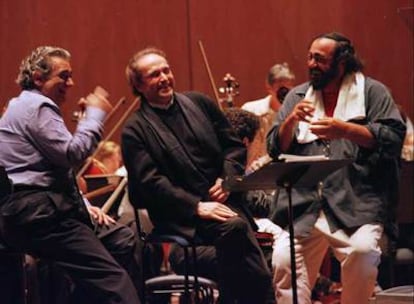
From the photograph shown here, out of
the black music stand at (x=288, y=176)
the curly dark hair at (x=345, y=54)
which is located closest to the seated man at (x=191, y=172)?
the black music stand at (x=288, y=176)

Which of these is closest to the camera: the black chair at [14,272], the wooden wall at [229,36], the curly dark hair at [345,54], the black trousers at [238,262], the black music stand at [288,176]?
the black music stand at [288,176]

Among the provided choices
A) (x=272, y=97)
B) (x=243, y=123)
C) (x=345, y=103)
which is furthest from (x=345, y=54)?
(x=272, y=97)

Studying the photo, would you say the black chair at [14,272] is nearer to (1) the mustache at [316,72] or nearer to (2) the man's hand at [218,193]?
(2) the man's hand at [218,193]

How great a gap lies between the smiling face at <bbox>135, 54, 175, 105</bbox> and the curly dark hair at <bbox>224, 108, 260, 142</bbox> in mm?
525

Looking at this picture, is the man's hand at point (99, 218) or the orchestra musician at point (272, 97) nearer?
the man's hand at point (99, 218)

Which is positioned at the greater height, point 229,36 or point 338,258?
point 229,36

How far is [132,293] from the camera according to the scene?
4.45 metres

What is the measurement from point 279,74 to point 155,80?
2444mm

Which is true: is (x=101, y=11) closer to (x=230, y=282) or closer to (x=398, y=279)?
(x=398, y=279)

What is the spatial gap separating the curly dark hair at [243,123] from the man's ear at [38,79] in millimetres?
1036

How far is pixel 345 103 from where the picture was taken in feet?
16.2

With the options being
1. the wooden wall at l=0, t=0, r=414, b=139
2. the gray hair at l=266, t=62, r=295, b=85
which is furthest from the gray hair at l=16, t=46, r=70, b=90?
the wooden wall at l=0, t=0, r=414, b=139

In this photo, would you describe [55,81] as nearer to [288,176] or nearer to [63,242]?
[63,242]

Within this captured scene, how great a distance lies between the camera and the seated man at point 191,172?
178 inches
